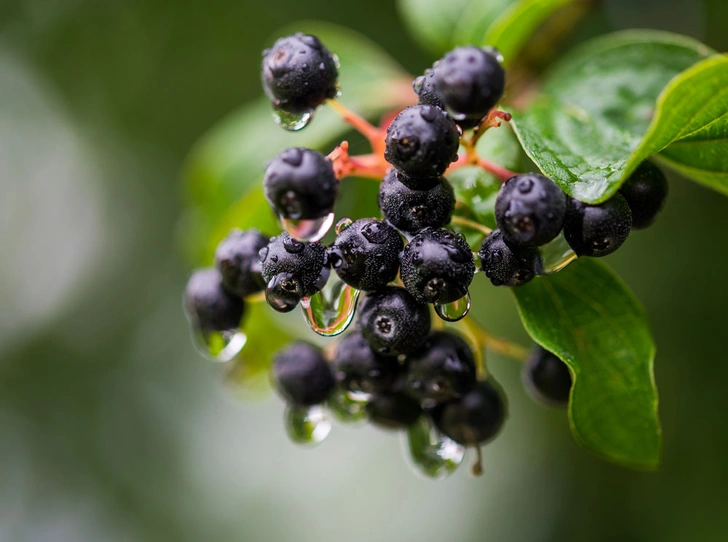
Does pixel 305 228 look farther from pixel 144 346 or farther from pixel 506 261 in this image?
pixel 144 346

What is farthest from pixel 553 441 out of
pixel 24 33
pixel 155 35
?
pixel 24 33

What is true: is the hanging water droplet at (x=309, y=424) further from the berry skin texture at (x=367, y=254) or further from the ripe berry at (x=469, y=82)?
the ripe berry at (x=469, y=82)

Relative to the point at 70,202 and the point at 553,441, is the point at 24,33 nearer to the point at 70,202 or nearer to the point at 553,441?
the point at 70,202

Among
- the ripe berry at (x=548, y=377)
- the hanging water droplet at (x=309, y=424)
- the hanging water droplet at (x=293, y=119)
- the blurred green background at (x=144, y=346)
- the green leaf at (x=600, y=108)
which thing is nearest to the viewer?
the green leaf at (x=600, y=108)

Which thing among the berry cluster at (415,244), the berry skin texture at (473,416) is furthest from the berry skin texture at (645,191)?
the berry skin texture at (473,416)

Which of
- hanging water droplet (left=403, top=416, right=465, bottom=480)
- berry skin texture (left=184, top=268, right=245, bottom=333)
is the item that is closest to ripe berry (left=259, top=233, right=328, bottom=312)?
berry skin texture (left=184, top=268, right=245, bottom=333)

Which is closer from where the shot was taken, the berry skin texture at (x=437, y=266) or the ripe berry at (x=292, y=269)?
the berry skin texture at (x=437, y=266)

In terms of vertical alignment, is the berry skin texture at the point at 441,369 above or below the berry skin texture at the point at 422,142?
below
